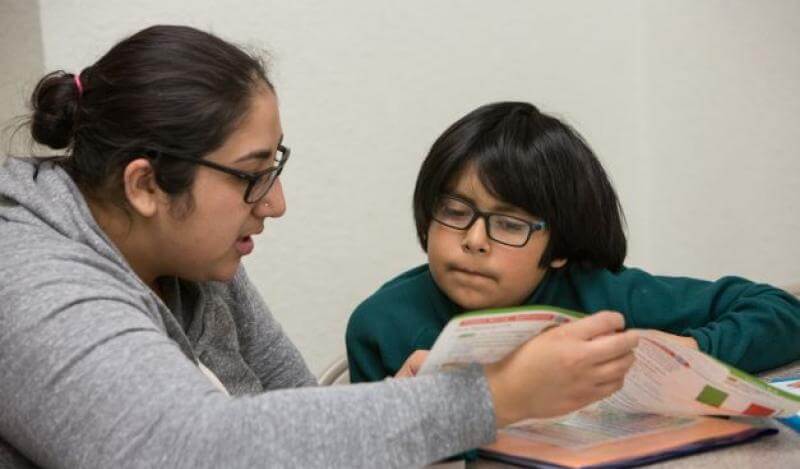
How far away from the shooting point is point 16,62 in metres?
1.84

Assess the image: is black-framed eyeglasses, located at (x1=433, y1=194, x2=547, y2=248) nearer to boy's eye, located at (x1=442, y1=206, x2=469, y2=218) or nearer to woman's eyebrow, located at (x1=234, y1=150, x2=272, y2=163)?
boy's eye, located at (x1=442, y1=206, x2=469, y2=218)

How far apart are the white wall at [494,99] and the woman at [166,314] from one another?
842mm

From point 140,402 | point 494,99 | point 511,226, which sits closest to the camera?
point 140,402

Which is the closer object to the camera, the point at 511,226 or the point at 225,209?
the point at 225,209

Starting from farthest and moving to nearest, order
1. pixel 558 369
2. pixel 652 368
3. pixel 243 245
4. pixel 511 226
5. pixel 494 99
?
pixel 494 99 → pixel 511 226 → pixel 243 245 → pixel 652 368 → pixel 558 369

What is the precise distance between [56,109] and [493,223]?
25.0 inches

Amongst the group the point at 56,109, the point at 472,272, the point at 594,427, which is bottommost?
the point at 594,427

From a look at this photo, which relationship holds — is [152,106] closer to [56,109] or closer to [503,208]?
[56,109]

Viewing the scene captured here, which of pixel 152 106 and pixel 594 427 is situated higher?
pixel 152 106

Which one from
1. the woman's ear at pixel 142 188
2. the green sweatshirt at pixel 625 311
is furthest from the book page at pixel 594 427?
the woman's ear at pixel 142 188

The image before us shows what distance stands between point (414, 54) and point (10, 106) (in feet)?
3.38

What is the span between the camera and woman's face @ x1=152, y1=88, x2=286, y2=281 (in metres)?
1.19

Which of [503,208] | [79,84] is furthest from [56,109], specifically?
[503,208]

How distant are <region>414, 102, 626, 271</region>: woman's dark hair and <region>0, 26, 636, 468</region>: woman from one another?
294 millimetres
